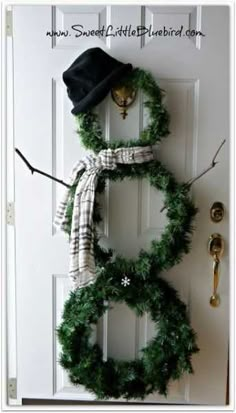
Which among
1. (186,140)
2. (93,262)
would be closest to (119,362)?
(93,262)

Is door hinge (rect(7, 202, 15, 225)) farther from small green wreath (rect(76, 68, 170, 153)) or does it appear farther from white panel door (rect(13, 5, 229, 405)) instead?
small green wreath (rect(76, 68, 170, 153))

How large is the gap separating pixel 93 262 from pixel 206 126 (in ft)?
1.94

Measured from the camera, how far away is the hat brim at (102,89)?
1.05 meters

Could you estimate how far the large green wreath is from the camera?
1.08m

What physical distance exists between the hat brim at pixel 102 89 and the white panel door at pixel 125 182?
0.09 m

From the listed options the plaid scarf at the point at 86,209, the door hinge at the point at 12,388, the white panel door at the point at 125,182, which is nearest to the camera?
the plaid scarf at the point at 86,209

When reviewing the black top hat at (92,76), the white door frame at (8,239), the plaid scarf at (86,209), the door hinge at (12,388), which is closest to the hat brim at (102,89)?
the black top hat at (92,76)

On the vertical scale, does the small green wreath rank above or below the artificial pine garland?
above

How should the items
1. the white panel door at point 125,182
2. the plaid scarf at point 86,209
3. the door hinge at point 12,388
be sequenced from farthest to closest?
the door hinge at point 12,388 → the white panel door at point 125,182 → the plaid scarf at point 86,209

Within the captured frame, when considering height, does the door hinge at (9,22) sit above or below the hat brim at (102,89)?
above

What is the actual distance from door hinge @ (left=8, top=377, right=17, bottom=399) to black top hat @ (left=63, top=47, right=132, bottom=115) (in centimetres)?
100

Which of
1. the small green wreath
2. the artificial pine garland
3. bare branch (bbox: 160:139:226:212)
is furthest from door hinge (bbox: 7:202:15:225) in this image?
bare branch (bbox: 160:139:226:212)

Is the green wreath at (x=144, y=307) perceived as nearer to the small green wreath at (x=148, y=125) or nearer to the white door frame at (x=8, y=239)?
the small green wreath at (x=148, y=125)

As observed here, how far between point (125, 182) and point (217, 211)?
33 cm
